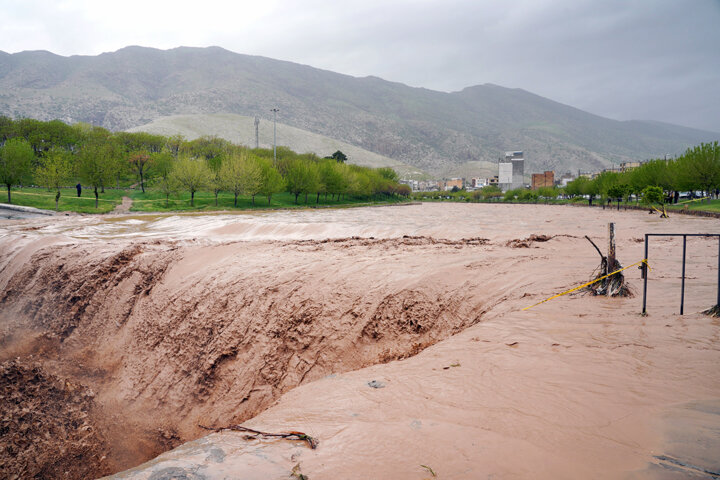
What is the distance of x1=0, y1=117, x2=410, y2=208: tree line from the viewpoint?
49625mm

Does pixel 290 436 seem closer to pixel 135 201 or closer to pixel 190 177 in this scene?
pixel 190 177

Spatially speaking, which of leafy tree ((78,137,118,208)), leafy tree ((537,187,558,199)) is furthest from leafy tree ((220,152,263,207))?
leafy tree ((537,187,558,199))

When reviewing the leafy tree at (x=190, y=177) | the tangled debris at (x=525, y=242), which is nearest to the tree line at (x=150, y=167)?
the leafy tree at (x=190, y=177)

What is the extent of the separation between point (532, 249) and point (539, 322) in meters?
8.72

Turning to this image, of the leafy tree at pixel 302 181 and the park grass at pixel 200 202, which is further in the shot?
the leafy tree at pixel 302 181

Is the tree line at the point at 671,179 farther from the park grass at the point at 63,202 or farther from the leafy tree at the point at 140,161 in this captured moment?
the leafy tree at the point at 140,161

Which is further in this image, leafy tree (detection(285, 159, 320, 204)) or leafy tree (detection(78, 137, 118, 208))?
leafy tree (detection(285, 159, 320, 204))

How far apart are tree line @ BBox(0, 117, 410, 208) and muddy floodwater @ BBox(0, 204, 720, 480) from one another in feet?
136

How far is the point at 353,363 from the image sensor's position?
8367 mm

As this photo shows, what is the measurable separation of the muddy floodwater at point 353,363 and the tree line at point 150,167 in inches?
1630

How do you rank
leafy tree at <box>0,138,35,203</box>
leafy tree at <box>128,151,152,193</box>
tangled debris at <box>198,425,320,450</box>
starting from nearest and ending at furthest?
tangled debris at <box>198,425,320,450</box> → leafy tree at <box>0,138,35,203</box> → leafy tree at <box>128,151,152,193</box>

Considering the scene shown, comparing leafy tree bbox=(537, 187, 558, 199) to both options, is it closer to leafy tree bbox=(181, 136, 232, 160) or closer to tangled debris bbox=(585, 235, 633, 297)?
leafy tree bbox=(181, 136, 232, 160)

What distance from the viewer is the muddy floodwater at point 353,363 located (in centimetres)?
403

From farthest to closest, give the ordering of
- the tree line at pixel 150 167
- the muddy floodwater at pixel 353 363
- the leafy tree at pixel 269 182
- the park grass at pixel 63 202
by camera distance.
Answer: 1. the leafy tree at pixel 269 182
2. the tree line at pixel 150 167
3. the park grass at pixel 63 202
4. the muddy floodwater at pixel 353 363
